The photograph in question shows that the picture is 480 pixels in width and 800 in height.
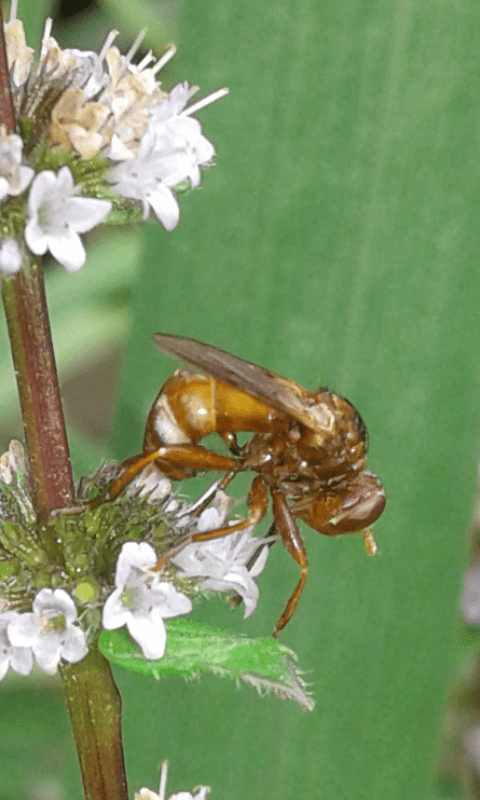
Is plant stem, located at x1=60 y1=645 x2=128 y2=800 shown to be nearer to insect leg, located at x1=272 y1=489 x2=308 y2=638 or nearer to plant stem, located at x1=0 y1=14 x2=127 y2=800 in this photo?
plant stem, located at x1=0 y1=14 x2=127 y2=800

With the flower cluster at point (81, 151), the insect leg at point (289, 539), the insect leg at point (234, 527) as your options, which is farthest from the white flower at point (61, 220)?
the insect leg at point (289, 539)

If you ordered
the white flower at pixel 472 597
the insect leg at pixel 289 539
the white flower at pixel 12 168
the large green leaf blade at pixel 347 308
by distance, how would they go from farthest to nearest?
the white flower at pixel 472 597
the large green leaf blade at pixel 347 308
the insect leg at pixel 289 539
the white flower at pixel 12 168

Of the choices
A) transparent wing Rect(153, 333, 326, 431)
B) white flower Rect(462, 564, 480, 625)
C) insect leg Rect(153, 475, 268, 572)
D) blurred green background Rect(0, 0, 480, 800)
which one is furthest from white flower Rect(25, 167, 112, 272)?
white flower Rect(462, 564, 480, 625)

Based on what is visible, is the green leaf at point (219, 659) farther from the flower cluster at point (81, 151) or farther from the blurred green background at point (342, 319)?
the blurred green background at point (342, 319)

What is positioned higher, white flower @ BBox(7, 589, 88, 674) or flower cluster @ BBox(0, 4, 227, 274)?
flower cluster @ BBox(0, 4, 227, 274)

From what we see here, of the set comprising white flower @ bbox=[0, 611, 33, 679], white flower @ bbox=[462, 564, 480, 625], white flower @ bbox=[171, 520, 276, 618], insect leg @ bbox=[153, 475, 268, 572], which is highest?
insect leg @ bbox=[153, 475, 268, 572]

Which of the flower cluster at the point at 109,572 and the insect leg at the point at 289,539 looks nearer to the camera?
the flower cluster at the point at 109,572
